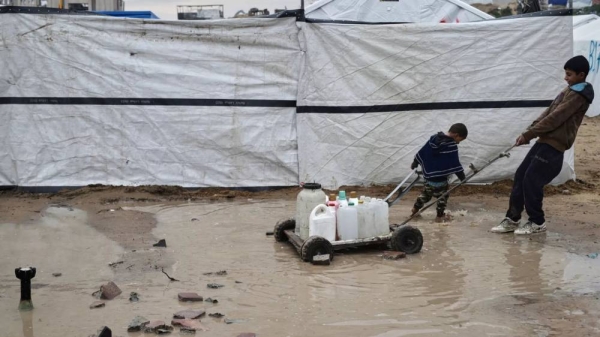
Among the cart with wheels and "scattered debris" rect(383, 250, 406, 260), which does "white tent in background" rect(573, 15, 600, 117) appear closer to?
the cart with wheels

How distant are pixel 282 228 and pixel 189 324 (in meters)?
2.53

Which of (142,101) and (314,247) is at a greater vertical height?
(142,101)

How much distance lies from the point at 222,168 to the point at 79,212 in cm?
204

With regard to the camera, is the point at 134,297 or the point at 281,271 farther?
the point at 281,271

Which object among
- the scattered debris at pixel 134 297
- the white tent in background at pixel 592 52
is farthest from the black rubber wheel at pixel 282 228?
the white tent in background at pixel 592 52

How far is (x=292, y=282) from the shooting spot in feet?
20.4

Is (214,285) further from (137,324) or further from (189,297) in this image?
(137,324)

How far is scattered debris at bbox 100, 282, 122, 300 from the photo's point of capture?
225 inches

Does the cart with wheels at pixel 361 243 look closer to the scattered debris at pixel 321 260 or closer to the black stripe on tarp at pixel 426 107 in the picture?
the scattered debris at pixel 321 260

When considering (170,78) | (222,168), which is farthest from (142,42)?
(222,168)

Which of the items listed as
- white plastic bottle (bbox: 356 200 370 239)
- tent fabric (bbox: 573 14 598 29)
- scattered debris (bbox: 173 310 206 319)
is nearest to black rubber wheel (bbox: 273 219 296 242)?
white plastic bottle (bbox: 356 200 370 239)

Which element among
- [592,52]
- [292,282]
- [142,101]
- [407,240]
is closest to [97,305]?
[292,282]

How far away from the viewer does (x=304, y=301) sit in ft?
18.7

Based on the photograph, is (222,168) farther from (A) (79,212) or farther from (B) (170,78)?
(A) (79,212)
